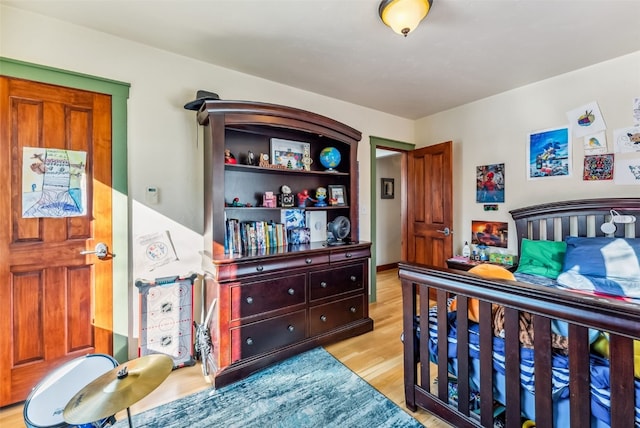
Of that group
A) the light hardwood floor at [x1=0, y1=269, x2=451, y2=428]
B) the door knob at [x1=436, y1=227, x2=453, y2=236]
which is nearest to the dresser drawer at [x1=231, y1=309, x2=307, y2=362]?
the light hardwood floor at [x1=0, y1=269, x2=451, y2=428]

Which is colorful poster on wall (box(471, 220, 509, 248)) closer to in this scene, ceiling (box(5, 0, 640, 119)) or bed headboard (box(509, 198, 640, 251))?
bed headboard (box(509, 198, 640, 251))

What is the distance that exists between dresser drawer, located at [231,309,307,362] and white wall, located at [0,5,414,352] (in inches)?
28.8

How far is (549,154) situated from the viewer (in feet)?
9.48

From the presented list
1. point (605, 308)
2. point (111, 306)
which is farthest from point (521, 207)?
point (111, 306)

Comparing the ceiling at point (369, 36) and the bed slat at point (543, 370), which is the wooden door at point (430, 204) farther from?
the bed slat at point (543, 370)

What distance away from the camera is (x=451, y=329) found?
1.57 meters

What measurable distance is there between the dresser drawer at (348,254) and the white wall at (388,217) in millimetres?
2691

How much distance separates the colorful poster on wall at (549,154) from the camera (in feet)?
9.12

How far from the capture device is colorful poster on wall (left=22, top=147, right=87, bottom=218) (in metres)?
1.85

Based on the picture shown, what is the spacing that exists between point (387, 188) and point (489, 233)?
2.52m

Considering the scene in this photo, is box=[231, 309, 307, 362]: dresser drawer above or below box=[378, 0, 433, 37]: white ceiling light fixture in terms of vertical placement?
below

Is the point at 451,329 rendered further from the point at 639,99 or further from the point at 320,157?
the point at 639,99

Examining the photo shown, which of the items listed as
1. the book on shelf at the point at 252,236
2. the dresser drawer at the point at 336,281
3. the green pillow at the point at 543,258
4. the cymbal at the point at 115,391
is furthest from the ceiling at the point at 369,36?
the cymbal at the point at 115,391

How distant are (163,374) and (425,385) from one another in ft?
4.74
